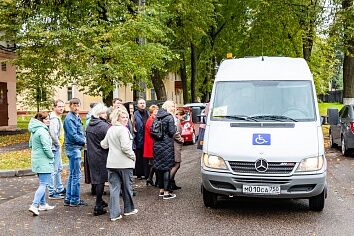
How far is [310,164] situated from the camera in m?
7.59

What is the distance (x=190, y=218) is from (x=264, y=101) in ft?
8.05

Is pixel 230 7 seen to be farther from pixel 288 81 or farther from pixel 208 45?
pixel 288 81

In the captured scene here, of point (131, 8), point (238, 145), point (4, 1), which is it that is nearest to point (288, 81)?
point (238, 145)

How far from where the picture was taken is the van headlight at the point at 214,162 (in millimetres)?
7727

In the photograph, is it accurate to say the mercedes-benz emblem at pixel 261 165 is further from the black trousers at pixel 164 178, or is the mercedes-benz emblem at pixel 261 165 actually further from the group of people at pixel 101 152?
the black trousers at pixel 164 178

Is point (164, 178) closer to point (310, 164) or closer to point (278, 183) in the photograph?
point (278, 183)

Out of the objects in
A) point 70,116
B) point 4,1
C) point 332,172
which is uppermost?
point 4,1

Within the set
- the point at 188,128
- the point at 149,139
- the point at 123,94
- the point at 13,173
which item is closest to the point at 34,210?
the point at 149,139

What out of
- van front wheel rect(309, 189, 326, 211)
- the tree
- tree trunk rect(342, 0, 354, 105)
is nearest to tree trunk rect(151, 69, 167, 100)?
the tree

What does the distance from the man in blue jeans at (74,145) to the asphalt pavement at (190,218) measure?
0.96 feet

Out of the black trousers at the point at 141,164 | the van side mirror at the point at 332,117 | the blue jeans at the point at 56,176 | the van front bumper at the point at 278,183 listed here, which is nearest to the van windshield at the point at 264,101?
the van front bumper at the point at 278,183

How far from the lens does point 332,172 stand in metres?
12.7

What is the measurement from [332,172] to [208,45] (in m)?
25.5

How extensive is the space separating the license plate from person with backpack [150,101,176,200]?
2100 mm
